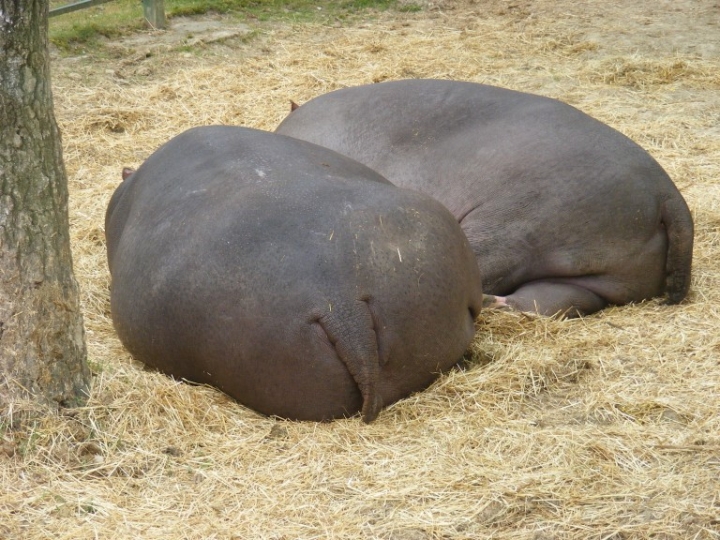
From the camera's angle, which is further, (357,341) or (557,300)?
(557,300)

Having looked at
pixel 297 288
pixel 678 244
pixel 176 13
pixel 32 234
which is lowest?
pixel 678 244

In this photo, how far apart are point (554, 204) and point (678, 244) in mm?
630

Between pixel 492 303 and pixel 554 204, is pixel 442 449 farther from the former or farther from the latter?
pixel 554 204

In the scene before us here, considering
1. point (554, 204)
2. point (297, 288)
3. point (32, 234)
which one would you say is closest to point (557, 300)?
point (554, 204)

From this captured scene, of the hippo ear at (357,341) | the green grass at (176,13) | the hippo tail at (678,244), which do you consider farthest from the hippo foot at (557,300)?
the green grass at (176,13)

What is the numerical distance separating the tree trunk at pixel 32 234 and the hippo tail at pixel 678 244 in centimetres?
286

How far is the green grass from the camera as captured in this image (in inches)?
404

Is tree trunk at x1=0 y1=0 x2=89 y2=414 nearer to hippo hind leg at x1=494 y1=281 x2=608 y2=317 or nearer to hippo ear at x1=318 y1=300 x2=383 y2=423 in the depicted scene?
hippo ear at x1=318 y1=300 x2=383 y2=423

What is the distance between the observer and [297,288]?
12.5 ft

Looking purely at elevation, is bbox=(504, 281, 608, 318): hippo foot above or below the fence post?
below

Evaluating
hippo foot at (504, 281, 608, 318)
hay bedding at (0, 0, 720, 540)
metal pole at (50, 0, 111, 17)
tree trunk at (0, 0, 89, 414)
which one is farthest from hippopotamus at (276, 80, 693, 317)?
metal pole at (50, 0, 111, 17)

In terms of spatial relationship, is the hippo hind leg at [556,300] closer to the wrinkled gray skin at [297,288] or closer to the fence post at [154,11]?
the wrinkled gray skin at [297,288]

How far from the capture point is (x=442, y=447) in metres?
3.72

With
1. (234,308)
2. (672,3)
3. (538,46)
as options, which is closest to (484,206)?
(234,308)
